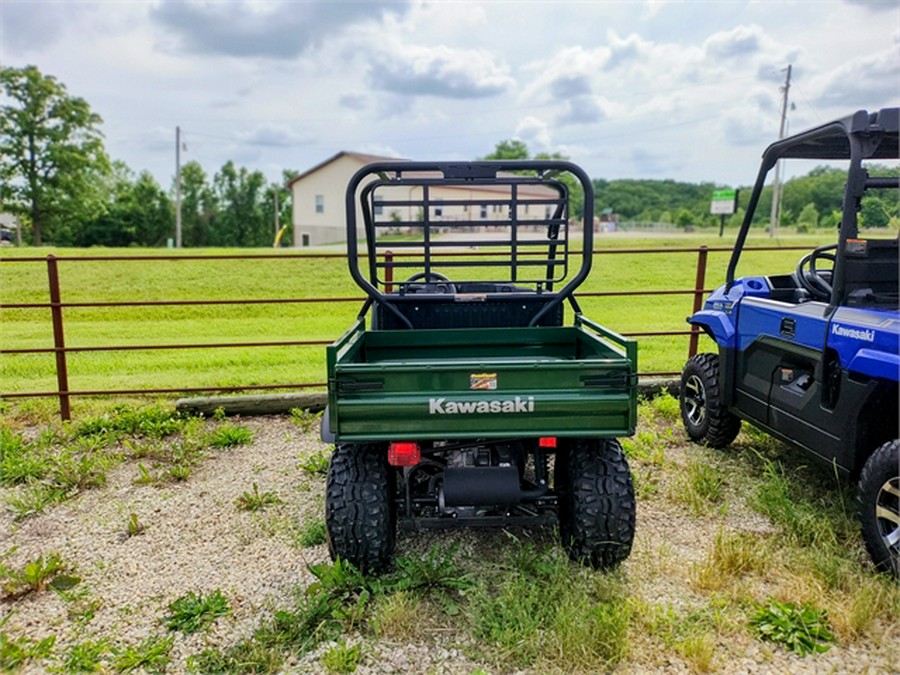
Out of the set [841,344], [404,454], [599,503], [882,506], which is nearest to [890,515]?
[882,506]

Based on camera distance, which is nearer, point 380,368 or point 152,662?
point 152,662

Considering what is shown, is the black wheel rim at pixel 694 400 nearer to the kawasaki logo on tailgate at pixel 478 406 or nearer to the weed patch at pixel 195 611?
the kawasaki logo on tailgate at pixel 478 406

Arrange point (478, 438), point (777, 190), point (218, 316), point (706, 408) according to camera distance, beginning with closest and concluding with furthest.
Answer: point (478, 438)
point (706, 408)
point (218, 316)
point (777, 190)

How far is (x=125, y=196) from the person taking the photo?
49.3 metres

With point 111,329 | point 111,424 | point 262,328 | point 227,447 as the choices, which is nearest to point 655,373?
point 227,447

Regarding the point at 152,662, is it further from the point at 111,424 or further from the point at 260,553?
the point at 111,424

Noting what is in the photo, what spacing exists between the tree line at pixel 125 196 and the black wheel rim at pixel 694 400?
1079cm

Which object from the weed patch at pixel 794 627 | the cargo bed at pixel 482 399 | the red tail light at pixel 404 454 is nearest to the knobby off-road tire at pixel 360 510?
the red tail light at pixel 404 454

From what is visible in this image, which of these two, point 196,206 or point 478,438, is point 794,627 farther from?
point 196,206

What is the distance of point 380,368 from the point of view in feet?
8.86

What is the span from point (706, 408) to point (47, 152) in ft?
129

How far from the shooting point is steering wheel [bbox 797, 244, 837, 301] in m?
3.85

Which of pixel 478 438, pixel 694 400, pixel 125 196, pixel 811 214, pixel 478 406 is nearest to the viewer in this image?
pixel 478 406

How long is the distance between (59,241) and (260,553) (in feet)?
144
